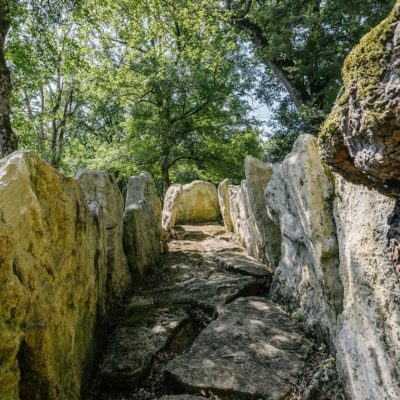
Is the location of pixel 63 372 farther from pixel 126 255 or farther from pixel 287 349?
pixel 126 255

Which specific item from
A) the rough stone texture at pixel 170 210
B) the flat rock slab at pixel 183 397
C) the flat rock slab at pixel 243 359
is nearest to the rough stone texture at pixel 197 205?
the rough stone texture at pixel 170 210

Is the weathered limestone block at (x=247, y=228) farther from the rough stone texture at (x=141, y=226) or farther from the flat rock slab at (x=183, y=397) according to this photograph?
the flat rock slab at (x=183, y=397)

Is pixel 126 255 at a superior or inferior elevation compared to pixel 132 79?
inferior

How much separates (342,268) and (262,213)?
144 inches

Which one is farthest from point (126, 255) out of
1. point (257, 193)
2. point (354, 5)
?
point (354, 5)

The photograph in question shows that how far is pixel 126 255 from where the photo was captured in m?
6.43

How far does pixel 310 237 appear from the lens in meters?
3.86

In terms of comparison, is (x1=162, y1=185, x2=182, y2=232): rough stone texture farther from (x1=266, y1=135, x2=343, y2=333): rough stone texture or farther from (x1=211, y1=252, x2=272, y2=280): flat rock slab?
(x1=266, y1=135, x2=343, y2=333): rough stone texture

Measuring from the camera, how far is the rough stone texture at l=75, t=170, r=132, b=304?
532 cm

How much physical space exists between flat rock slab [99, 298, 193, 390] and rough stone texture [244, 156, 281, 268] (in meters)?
2.40

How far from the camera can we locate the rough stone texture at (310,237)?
11.9 ft

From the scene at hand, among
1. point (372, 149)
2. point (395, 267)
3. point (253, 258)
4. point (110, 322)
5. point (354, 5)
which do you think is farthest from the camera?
point (354, 5)

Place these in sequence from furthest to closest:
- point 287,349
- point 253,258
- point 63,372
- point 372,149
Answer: point 253,258, point 287,349, point 63,372, point 372,149

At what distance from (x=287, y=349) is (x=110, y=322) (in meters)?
2.49
